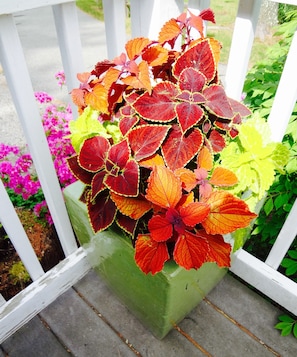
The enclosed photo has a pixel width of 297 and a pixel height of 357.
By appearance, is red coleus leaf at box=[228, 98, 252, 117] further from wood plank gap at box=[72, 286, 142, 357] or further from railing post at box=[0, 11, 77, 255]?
wood plank gap at box=[72, 286, 142, 357]

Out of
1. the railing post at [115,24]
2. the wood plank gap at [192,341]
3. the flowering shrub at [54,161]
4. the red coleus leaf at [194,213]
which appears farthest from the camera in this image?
the flowering shrub at [54,161]

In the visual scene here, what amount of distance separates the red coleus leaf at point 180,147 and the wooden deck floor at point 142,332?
0.72 m

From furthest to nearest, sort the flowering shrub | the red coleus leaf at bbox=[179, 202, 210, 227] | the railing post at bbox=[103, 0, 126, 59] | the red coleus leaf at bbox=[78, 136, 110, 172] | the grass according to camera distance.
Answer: the grass, the flowering shrub, the railing post at bbox=[103, 0, 126, 59], the red coleus leaf at bbox=[78, 136, 110, 172], the red coleus leaf at bbox=[179, 202, 210, 227]

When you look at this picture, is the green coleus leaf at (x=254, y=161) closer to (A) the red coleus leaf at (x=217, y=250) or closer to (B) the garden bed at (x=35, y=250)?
(A) the red coleus leaf at (x=217, y=250)

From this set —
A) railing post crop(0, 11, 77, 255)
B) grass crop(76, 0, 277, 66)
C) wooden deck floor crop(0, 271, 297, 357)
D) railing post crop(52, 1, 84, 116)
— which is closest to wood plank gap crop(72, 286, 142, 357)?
wooden deck floor crop(0, 271, 297, 357)

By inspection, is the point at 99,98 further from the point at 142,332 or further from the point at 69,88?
the point at 142,332

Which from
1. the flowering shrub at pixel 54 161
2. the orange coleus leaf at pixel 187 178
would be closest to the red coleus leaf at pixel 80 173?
the orange coleus leaf at pixel 187 178

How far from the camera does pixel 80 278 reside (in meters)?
1.29

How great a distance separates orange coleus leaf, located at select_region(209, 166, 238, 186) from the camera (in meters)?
0.69

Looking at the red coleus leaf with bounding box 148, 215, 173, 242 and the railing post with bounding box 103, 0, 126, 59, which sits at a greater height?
the railing post with bounding box 103, 0, 126, 59

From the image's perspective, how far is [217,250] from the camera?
0.71 m

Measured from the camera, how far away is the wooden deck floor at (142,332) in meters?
1.09

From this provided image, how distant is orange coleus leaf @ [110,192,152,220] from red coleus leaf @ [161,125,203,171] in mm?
104

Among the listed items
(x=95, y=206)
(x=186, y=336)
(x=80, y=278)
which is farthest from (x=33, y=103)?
(x=186, y=336)
